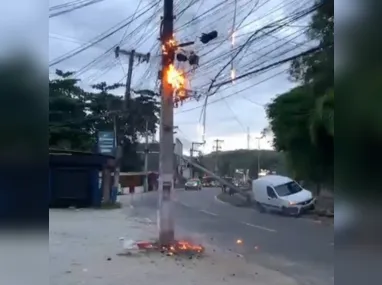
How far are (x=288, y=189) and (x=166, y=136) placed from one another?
17.9 ft

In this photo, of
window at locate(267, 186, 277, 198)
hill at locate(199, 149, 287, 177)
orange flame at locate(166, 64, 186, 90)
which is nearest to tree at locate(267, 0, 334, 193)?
hill at locate(199, 149, 287, 177)

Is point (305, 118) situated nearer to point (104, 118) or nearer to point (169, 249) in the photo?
point (169, 249)

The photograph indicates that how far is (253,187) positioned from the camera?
50.3 ft

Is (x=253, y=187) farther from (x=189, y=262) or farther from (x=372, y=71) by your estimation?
(x=372, y=71)

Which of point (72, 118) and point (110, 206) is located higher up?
point (72, 118)

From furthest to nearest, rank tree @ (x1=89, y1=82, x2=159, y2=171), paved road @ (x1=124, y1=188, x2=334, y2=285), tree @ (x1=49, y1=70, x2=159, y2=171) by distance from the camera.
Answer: tree @ (x1=89, y1=82, x2=159, y2=171) < tree @ (x1=49, y1=70, x2=159, y2=171) < paved road @ (x1=124, y1=188, x2=334, y2=285)

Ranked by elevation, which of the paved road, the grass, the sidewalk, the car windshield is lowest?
the grass

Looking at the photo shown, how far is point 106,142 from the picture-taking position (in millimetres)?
21922

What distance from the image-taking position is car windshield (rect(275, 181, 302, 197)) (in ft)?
45.6

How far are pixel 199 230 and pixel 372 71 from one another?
10670 mm

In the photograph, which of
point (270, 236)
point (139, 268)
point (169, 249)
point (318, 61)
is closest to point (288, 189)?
point (270, 236)

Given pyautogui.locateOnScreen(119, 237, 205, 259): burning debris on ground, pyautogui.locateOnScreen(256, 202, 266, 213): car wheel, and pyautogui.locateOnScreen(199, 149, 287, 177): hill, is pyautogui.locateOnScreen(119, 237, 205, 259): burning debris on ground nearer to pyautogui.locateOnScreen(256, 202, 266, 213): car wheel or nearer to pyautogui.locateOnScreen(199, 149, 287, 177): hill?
pyautogui.locateOnScreen(199, 149, 287, 177): hill

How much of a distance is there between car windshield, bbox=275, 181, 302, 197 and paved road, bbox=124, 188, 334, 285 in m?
0.63

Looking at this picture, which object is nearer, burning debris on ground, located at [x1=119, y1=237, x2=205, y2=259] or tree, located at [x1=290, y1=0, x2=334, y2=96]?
tree, located at [x1=290, y1=0, x2=334, y2=96]
